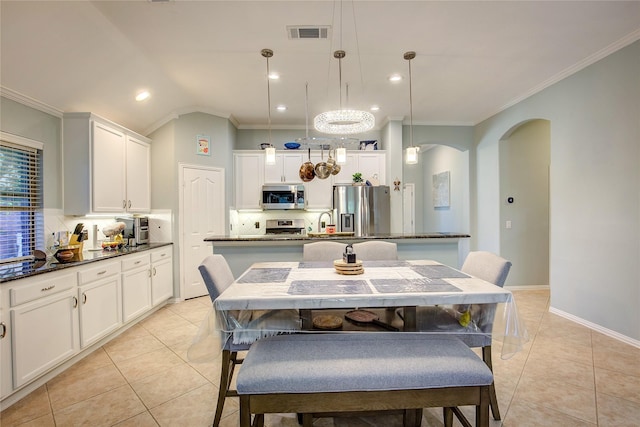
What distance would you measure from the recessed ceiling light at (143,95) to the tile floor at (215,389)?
2716mm

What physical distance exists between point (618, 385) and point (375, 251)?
195 cm

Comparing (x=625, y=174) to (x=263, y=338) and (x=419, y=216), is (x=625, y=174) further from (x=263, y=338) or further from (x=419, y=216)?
(x=419, y=216)

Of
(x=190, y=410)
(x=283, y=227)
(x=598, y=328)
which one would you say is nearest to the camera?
(x=190, y=410)

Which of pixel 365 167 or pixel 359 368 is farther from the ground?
pixel 365 167

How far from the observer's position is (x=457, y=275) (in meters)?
1.95

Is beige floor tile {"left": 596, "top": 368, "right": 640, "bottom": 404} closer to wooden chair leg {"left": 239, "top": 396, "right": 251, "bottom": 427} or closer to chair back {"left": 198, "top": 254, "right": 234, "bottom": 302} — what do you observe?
wooden chair leg {"left": 239, "top": 396, "right": 251, "bottom": 427}

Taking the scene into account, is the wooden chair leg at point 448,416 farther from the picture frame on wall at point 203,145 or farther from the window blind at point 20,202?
the picture frame on wall at point 203,145

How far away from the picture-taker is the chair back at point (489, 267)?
1838 mm

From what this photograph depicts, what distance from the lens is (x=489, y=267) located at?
6.47 feet

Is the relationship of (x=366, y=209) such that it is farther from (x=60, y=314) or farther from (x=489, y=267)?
(x=60, y=314)

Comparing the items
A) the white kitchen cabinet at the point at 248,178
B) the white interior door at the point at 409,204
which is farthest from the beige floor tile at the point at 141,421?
the white interior door at the point at 409,204

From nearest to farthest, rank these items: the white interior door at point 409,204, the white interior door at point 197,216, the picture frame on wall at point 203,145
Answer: the white interior door at point 197,216 → the picture frame on wall at point 203,145 → the white interior door at point 409,204

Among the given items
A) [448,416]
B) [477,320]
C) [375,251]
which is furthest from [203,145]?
[448,416]

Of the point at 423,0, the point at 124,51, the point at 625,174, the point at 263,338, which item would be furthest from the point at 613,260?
the point at 124,51
